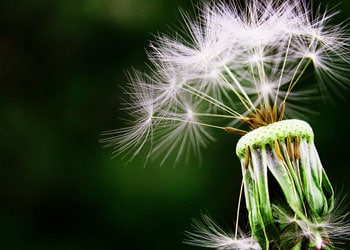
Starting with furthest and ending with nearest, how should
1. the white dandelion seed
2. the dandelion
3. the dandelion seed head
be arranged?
the dandelion seed head < the white dandelion seed < the dandelion

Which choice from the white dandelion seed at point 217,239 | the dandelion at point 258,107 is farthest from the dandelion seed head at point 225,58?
the white dandelion seed at point 217,239

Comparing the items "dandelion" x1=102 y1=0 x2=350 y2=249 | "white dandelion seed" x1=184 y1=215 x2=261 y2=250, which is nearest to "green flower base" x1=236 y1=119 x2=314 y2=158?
"dandelion" x1=102 y1=0 x2=350 y2=249

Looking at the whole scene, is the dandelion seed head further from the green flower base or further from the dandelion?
the green flower base

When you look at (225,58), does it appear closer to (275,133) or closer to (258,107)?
(258,107)

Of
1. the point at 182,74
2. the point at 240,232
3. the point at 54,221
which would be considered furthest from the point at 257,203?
the point at 54,221

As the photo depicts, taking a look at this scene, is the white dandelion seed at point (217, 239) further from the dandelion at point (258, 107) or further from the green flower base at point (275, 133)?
the green flower base at point (275, 133)

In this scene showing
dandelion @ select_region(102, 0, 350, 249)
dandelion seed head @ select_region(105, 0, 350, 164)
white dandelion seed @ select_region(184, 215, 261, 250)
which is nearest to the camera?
dandelion @ select_region(102, 0, 350, 249)

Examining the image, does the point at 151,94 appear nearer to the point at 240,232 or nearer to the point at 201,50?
the point at 201,50

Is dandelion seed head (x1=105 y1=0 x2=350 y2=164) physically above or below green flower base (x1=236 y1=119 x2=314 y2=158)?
above
